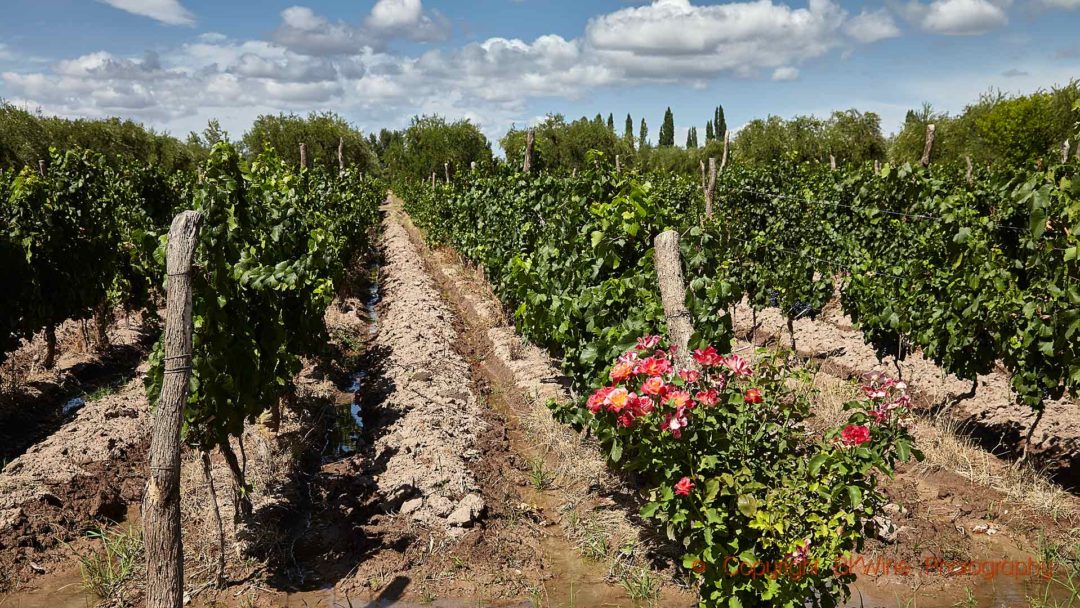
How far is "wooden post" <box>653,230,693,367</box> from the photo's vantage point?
13.0 feet

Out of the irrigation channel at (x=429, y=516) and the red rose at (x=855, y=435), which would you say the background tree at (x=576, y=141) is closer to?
the irrigation channel at (x=429, y=516)

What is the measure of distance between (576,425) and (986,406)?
402 centimetres

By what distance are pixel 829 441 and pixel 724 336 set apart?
1055mm

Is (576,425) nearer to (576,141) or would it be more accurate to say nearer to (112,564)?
(112,564)

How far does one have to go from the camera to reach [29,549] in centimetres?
446

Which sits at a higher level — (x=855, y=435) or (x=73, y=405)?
(x=855, y=435)

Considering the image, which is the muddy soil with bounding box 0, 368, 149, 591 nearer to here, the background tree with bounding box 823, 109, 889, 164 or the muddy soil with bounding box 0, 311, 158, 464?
the muddy soil with bounding box 0, 311, 158, 464

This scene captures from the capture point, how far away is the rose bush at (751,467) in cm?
305

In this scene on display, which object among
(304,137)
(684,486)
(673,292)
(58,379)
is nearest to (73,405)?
(58,379)

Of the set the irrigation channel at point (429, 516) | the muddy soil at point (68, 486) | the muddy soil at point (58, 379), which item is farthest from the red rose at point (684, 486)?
the muddy soil at point (58, 379)

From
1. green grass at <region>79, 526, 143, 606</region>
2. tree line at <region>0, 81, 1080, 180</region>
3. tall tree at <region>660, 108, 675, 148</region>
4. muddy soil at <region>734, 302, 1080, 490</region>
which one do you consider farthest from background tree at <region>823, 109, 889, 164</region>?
tall tree at <region>660, 108, 675, 148</region>

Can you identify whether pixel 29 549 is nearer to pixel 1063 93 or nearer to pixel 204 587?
pixel 204 587

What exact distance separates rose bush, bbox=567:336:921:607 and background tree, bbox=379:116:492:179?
38.4 metres

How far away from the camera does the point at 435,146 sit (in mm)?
43438
